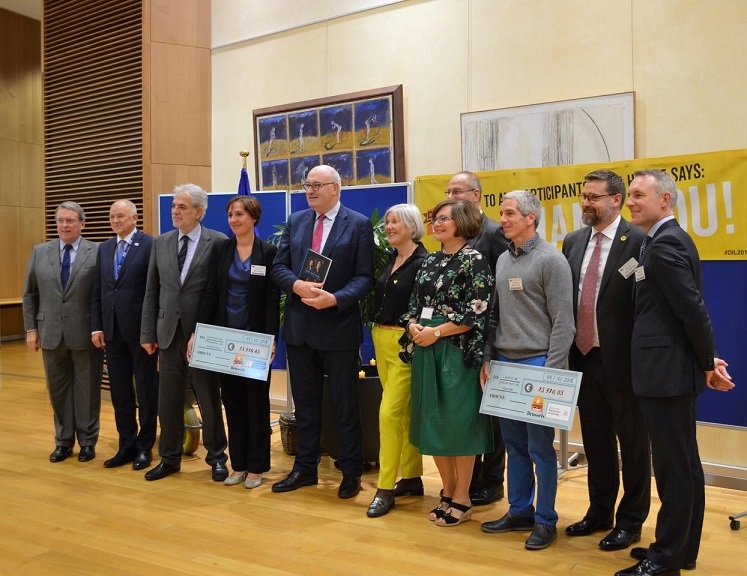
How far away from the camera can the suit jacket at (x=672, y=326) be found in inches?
107

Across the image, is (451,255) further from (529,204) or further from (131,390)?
(131,390)

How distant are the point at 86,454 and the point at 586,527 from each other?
310 centimetres

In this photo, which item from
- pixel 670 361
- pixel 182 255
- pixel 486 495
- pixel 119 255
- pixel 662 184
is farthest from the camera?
pixel 119 255

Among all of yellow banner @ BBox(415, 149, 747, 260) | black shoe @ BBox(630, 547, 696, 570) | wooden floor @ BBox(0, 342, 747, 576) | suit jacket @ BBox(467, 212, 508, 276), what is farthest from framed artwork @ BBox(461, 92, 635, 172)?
black shoe @ BBox(630, 547, 696, 570)

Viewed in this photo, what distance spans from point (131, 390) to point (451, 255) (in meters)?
2.37

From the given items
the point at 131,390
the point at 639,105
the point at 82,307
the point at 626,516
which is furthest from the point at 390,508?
the point at 639,105

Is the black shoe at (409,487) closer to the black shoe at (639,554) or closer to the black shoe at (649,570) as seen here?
the black shoe at (639,554)

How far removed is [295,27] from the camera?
260 inches

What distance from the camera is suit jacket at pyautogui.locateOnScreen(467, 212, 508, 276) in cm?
379

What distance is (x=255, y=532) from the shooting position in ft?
11.4

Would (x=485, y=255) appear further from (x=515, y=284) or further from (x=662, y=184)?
(x=662, y=184)

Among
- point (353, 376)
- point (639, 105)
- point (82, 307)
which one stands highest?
point (639, 105)

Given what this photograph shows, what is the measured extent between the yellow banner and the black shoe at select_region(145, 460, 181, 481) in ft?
6.95

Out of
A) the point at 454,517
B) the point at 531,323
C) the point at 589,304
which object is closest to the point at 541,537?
the point at 454,517
